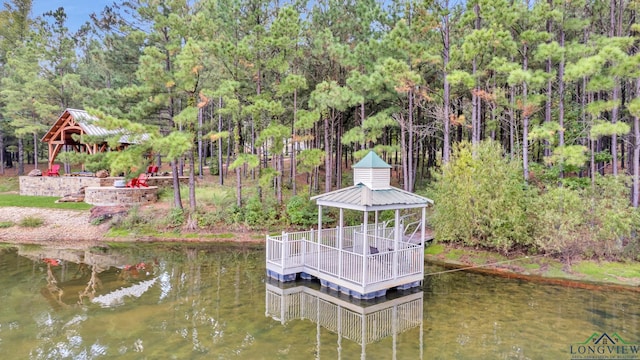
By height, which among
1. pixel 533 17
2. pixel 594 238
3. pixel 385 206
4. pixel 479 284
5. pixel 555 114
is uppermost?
pixel 533 17

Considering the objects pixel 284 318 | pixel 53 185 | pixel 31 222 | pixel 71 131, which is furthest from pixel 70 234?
pixel 284 318

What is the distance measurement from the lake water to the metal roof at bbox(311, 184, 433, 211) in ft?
8.54

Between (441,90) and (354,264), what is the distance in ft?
41.0

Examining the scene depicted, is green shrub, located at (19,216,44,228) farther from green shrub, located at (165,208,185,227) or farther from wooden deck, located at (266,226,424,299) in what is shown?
wooden deck, located at (266,226,424,299)

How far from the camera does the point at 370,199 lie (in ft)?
35.0

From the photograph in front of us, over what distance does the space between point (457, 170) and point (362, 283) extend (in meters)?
6.51

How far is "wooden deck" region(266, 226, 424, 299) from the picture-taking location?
1052cm

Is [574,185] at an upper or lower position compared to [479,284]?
upper

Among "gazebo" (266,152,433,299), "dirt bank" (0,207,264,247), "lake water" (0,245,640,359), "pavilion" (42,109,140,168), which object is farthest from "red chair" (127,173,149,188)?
"gazebo" (266,152,433,299)

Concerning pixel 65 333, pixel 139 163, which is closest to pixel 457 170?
pixel 65 333

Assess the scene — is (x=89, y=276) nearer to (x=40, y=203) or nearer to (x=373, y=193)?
(x=373, y=193)

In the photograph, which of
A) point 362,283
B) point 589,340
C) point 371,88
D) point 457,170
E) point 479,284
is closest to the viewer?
point 589,340

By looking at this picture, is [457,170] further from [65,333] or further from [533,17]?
[65,333]

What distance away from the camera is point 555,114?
20.6m
